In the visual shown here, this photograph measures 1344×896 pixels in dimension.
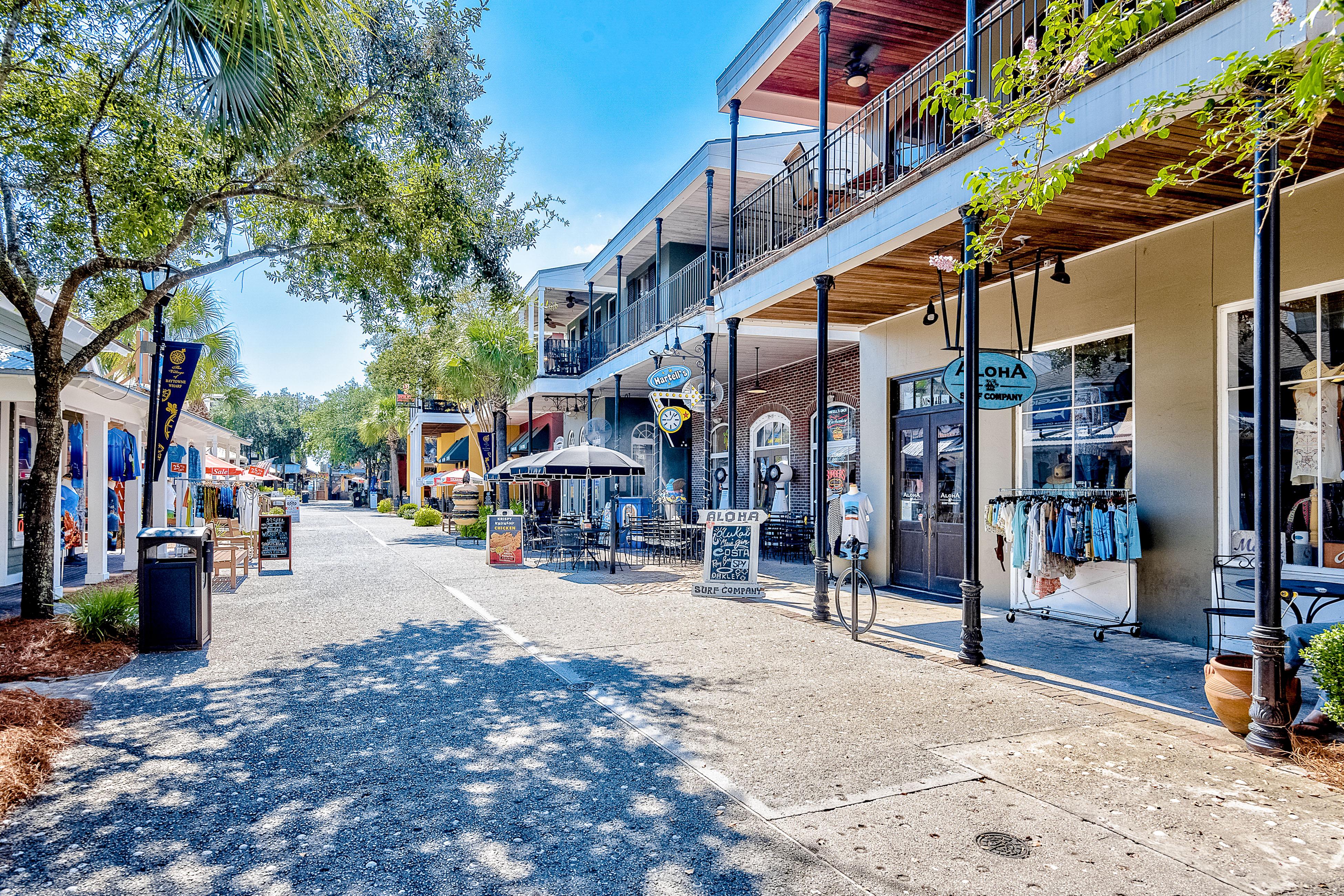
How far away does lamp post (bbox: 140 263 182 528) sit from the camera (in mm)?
8633

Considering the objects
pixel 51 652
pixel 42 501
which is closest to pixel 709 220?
pixel 42 501

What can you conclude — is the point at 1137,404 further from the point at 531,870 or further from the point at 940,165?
the point at 531,870

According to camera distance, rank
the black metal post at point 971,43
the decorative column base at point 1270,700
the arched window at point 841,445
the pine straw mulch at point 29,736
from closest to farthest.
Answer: the pine straw mulch at point 29,736 < the decorative column base at point 1270,700 < the black metal post at point 971,43 < the arched window at point 841,445

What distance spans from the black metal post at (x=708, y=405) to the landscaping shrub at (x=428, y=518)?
17005 millimetres

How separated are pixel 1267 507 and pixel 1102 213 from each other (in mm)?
3506

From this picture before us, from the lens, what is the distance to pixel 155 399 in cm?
980

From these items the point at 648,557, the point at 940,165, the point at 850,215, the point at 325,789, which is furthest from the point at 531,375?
the point at 325,789

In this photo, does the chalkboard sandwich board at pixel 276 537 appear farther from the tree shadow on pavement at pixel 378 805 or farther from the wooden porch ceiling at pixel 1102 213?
the wooden porch ceiling at pixel 1102 213

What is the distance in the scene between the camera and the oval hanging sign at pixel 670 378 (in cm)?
A: 1402

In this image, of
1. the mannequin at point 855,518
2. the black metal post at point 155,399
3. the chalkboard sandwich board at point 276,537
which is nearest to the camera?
the black metal post at point 155,399

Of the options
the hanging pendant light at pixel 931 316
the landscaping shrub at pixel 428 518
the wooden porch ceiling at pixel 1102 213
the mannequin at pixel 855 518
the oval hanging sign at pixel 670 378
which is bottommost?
the landscaping shrub at pixel 428 518

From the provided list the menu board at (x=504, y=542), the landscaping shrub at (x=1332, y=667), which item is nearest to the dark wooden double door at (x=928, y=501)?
the landscaping shrub at (x=1332, y=667)

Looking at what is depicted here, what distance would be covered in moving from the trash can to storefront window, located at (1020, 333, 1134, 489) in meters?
9.02

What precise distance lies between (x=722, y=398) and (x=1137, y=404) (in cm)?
1251
